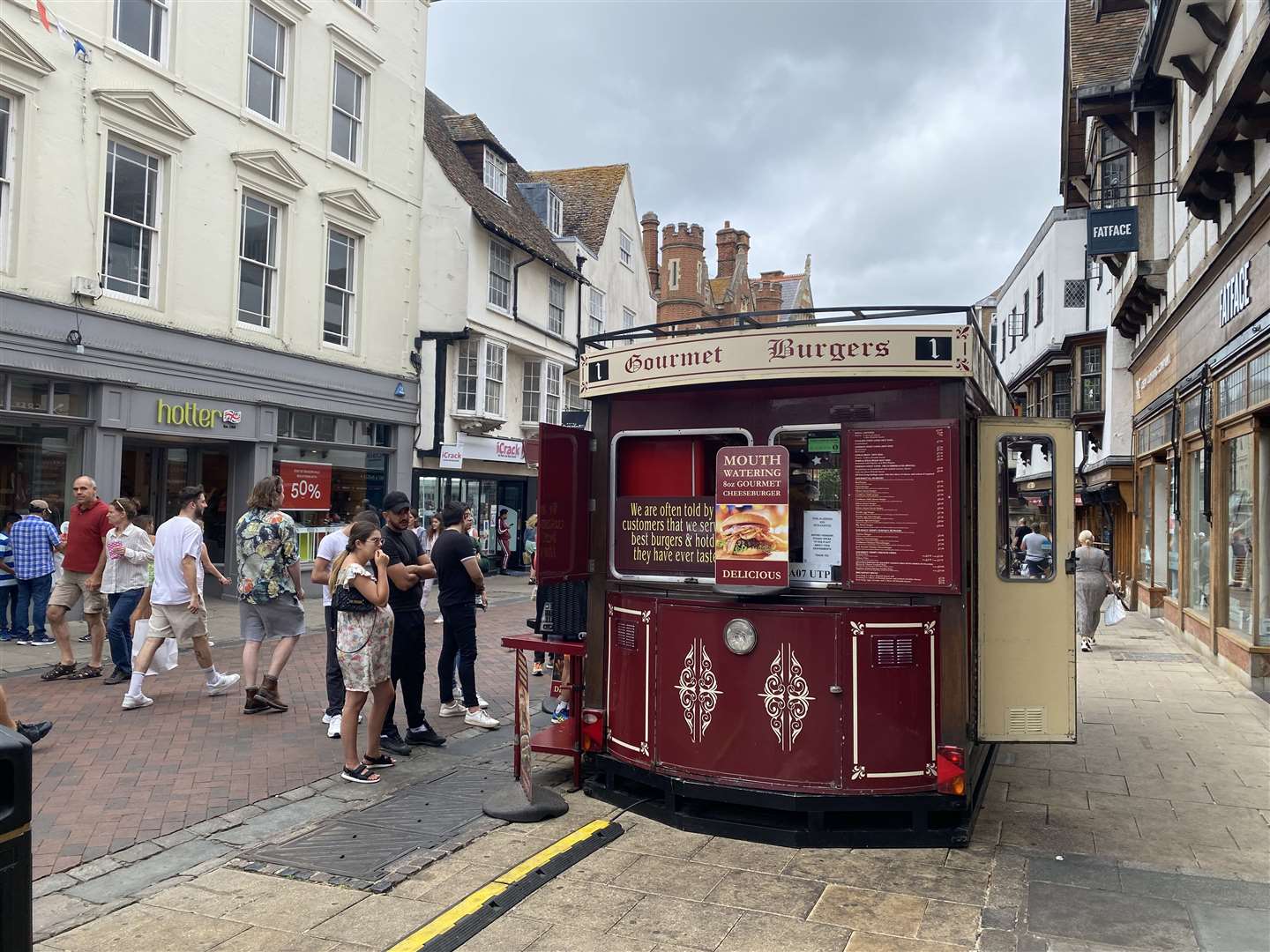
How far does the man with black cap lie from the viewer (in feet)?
23.2

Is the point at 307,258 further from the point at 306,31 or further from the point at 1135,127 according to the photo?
the point at 1135,127

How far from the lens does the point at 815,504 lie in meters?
5.38

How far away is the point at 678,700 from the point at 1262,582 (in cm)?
743

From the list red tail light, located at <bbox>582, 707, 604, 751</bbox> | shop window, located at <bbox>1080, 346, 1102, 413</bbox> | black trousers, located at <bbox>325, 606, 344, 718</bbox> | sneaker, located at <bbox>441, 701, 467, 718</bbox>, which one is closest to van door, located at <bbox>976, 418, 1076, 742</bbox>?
red tail light, located at <bbox>582, 707, 604, 751</bbox>

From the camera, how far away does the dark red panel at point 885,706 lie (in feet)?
16.7

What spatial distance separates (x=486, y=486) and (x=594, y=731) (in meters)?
18.9

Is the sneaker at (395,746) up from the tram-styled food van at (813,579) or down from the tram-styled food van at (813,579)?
down

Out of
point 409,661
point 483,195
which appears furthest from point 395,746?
point 483,195

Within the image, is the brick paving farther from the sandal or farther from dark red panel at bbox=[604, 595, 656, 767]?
dark red panel at bbox=[604, 595, 656, 767]

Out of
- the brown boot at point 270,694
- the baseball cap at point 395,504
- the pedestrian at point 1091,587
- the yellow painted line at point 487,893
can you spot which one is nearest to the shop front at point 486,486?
the pedestrian at point 1091,587

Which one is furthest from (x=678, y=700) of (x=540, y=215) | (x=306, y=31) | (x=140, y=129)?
(x=540, y=215)

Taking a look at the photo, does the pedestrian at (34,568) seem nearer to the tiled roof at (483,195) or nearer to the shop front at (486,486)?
the shop front at (486,486)

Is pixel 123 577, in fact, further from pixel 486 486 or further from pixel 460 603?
pixel 486 486

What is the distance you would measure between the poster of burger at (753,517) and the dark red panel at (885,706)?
50cm
